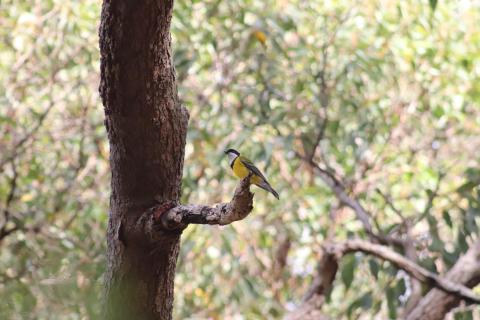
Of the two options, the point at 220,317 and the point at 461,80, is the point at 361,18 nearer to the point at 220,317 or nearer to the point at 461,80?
the point at 461,80

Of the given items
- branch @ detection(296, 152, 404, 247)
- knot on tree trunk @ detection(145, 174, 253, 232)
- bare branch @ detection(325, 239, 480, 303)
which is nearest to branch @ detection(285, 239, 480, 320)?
bare branch @ detection(325, 239, 480, 303)

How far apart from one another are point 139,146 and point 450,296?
167 centimetres

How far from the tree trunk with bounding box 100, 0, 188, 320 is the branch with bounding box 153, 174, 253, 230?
0.13 ft

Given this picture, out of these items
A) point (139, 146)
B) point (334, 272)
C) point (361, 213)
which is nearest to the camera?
point (139, 146)

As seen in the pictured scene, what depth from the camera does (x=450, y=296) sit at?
2.85 metres

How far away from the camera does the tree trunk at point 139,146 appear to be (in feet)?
4.56

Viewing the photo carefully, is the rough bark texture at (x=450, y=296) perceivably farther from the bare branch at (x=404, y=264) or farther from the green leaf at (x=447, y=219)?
the green leaf at (x=447, y=219)

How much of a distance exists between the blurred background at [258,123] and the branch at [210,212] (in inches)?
87.2

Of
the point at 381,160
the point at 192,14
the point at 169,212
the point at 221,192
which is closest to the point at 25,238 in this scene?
the point at 221,192

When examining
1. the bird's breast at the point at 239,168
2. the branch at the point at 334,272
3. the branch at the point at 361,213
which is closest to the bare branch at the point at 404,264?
the branch at the point at 334,272

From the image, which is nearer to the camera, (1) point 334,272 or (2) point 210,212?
(2) point 210,212

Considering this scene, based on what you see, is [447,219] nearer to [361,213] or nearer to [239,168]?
[361,213]

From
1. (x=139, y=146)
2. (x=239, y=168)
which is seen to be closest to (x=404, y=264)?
(x=239, y=168)

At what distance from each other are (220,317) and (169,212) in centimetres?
343
